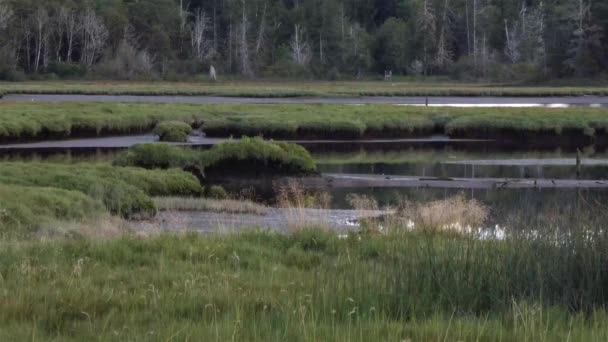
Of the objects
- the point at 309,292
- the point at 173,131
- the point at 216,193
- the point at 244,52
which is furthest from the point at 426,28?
the point at 309,292

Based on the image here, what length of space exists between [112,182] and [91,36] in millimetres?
88931

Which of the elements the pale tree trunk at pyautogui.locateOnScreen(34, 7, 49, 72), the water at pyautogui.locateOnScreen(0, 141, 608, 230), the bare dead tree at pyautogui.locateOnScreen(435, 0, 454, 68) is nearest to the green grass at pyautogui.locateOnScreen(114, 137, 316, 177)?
the water at pyautogui.locateOnScreen(0, 141, 608, 230)

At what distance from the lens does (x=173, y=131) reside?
47688 millimetres

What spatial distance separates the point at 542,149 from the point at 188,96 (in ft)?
128

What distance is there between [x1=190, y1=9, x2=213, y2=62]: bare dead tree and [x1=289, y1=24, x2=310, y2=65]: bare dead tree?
33.6 ft

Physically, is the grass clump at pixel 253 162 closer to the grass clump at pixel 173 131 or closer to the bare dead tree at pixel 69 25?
the grass clump at pixel 173 131

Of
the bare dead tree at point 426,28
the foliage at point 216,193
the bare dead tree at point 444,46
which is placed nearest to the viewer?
the foliage at point 216,193

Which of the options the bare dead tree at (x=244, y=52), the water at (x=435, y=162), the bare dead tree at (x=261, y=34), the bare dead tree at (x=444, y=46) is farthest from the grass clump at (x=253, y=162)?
the bare dead tree at (x=444, y=46)

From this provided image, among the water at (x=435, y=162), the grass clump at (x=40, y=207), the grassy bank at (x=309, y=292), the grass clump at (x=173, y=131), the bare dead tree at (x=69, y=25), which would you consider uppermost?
the bare dead tree at (x=69, y=25)

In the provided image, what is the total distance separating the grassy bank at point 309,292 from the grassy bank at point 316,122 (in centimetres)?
3733

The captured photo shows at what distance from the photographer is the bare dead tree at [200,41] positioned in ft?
392

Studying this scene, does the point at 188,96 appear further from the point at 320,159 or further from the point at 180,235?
the point at 180,235

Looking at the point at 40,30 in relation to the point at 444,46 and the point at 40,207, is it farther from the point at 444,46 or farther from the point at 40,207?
the point at 40,207

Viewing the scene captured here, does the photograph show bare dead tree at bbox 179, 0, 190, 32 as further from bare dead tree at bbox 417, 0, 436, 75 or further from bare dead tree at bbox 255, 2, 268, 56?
bare dead tree at bbox 417, 0, 436, 75
